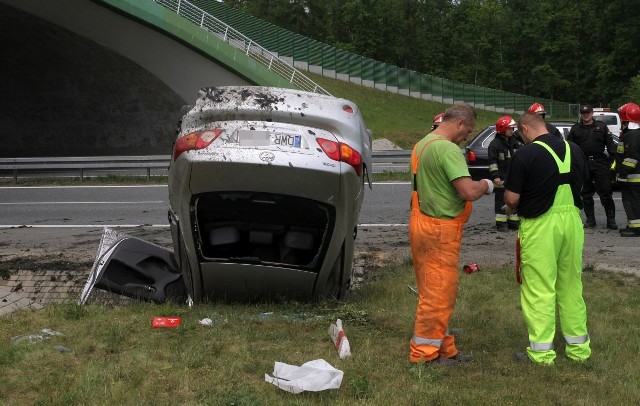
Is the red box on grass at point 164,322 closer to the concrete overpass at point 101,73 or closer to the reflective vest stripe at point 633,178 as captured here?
the reflective vest stripe at point 633,178

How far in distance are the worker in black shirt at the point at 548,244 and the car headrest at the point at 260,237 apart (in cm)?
193

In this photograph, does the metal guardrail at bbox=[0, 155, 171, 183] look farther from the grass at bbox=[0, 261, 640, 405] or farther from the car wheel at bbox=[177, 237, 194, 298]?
the car wheel at bbox=[177, 237, 194, 298]

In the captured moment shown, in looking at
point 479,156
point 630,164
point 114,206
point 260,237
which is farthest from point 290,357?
point 114,206

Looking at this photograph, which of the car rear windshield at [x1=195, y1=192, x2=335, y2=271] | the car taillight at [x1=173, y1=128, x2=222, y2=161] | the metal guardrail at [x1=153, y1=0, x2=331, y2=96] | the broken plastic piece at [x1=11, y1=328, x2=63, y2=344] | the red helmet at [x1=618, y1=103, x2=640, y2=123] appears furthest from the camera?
the metal guardrail at [x1=153, y1=0, x2=331, y2=96]

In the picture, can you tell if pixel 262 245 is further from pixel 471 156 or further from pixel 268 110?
pixel 471 156

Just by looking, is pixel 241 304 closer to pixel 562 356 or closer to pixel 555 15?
pixel 562 356

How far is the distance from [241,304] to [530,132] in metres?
2.67

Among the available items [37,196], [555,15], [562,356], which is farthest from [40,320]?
[555,15]

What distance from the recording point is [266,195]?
226 inches

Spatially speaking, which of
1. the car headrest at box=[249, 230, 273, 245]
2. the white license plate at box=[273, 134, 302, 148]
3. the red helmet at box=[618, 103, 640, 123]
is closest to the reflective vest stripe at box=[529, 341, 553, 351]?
the white license plate at box=[273, 134, 302, 148]

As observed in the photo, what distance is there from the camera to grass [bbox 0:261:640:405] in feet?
13.9

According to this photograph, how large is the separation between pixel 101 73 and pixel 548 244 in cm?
2438

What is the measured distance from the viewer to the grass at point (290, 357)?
13.9ft

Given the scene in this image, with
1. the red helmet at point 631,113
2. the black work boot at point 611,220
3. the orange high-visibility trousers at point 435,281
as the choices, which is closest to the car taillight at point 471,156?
the black work boot at point 611,220
